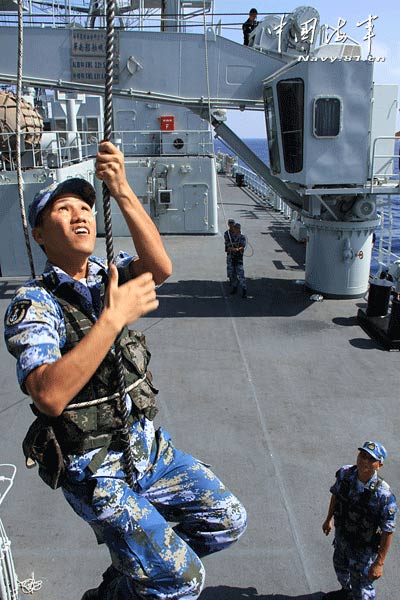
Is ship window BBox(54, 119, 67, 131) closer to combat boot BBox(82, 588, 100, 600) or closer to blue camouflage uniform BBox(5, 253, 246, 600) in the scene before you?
blue camouflage uniform BBox(5, 253, 246, 600)

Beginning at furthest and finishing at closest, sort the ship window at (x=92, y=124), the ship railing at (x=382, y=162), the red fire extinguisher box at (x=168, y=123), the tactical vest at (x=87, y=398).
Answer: the ship window at (x=92, y=124) → the red fire extinguisher box at (x=168, y=123) → the ship railing at (x=382, y=162) → the tactical vest at (x=87, y=398)

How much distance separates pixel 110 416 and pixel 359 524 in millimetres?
1949

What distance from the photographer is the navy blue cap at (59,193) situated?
2064mm

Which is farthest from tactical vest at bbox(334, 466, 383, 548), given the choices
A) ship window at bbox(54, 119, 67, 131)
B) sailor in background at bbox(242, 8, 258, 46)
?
ship window at bbox(54, 119, 67, 131)

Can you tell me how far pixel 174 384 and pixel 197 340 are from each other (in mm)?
1533

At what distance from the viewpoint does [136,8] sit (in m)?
16.0

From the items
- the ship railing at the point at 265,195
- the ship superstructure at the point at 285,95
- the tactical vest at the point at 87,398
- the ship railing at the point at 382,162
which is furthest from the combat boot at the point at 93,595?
the ship railing at the point at 265,195

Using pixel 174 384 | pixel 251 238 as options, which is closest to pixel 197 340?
pixel 174 384

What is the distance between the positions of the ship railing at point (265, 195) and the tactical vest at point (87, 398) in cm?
1453

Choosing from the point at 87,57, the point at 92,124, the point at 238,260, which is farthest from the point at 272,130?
the point at 92,124

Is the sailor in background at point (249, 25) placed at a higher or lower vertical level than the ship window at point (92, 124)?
higher

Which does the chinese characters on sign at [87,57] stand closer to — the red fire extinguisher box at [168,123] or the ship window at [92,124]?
the red fire extinguisher box at [168,123]

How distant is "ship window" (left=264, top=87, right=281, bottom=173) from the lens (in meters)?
9.50

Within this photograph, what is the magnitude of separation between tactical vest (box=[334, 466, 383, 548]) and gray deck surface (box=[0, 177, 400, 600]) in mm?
513
